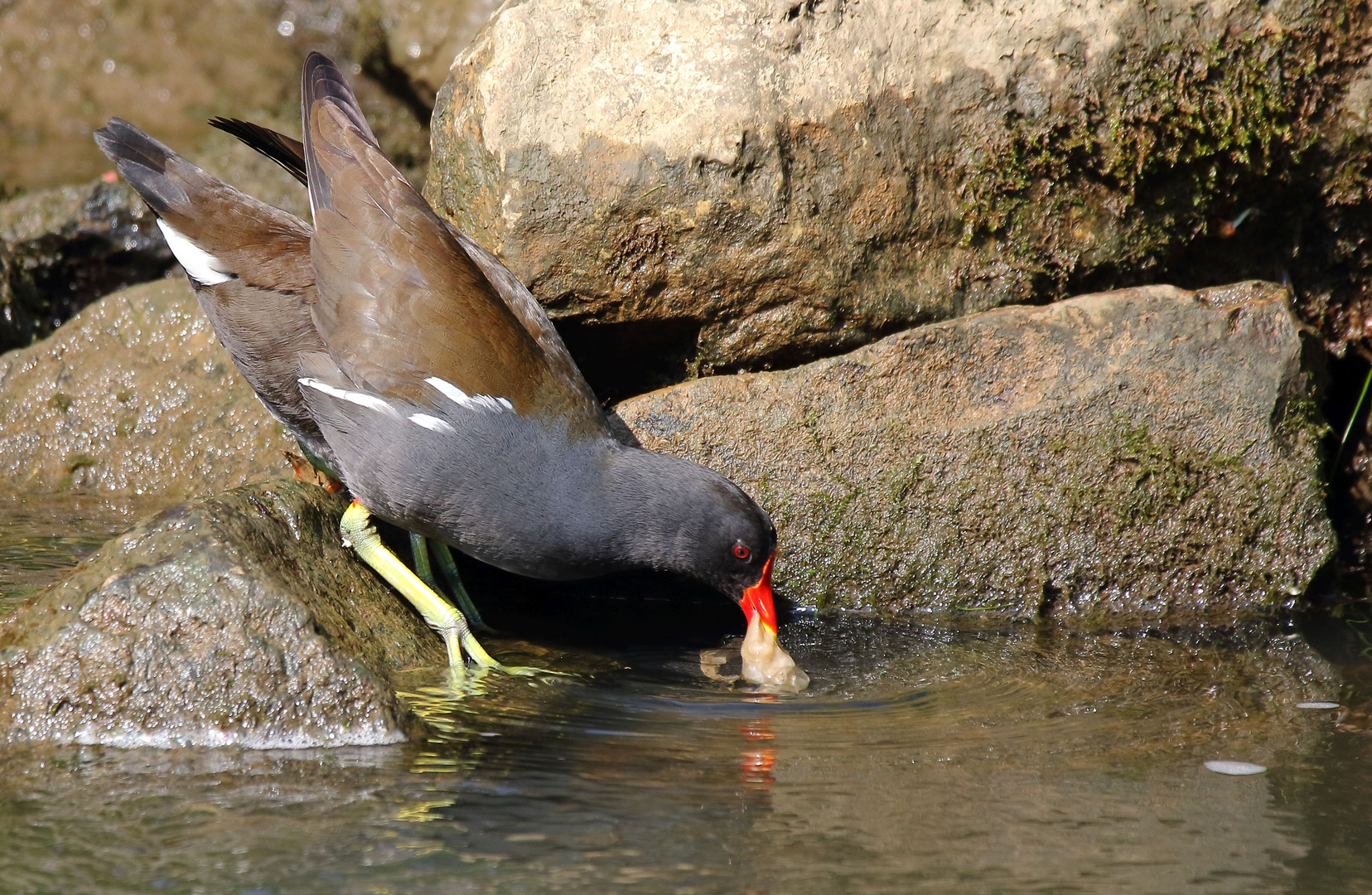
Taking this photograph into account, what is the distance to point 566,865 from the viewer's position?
2434 mm

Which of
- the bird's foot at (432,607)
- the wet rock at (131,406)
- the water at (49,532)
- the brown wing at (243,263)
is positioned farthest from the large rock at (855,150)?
the water at (49,532)

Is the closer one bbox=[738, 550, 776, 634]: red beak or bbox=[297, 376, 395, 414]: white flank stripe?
bbox=[297, 376, 395, 414]: white flank stripe

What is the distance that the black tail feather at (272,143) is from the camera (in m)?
4.47

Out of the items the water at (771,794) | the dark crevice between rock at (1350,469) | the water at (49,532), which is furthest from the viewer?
the dark crevice between rock at (1350,469)

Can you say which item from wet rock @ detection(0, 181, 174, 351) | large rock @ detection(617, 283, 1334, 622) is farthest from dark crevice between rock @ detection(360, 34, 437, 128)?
large rock @ detection(617, 283, 1334, 622)

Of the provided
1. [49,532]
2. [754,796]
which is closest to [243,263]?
[49,532]

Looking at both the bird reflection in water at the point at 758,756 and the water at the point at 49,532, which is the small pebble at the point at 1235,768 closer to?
the bird reflection in water at the point at 758,756

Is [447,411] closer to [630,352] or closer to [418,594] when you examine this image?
[418,594]

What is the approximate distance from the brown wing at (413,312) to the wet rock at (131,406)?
1.44 meters

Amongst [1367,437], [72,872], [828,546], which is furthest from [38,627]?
[1367,437]

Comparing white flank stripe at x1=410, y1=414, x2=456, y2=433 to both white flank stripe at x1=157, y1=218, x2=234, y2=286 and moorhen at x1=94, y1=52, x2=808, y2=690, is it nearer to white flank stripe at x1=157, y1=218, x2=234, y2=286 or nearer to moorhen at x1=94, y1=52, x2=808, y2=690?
moorhen at x1=94, y1=52, x2=808, y2=690

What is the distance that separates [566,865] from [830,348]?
264 cm

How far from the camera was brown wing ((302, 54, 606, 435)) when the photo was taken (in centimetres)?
379

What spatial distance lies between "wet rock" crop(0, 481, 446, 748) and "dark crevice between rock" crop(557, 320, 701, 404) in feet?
5.82
